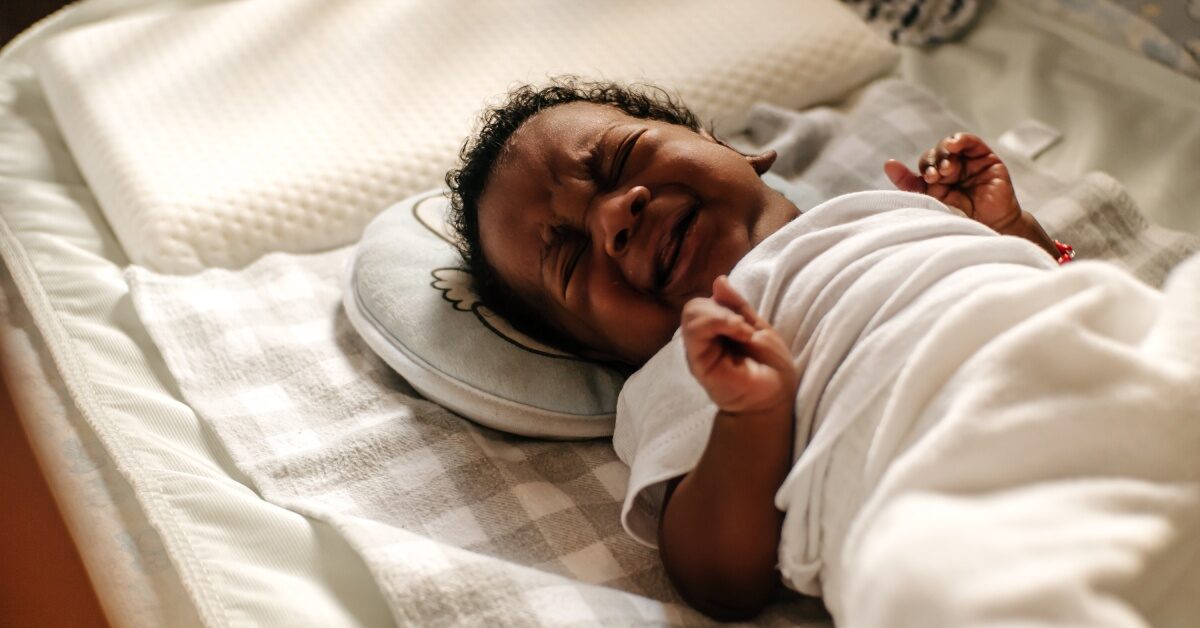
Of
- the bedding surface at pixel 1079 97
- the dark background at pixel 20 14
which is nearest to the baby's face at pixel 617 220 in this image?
the bedding surface at pixel 1079 97

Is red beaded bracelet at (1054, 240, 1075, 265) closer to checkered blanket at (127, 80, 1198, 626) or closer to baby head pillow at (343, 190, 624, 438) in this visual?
checkered blanket at (127, 80, 1198, 626)

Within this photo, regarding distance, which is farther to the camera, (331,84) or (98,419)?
(331,84)

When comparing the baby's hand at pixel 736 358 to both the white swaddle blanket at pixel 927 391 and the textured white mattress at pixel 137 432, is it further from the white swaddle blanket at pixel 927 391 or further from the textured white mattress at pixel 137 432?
the textured white mattress at pixel 137 432

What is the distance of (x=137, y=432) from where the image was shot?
0.97 metres

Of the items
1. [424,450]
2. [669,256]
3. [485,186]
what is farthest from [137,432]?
[669,256]

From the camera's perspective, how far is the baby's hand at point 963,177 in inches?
42.3

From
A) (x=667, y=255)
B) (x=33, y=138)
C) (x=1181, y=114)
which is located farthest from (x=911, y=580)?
(x=33, y=138)

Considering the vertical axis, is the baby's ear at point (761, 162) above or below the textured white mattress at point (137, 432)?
above

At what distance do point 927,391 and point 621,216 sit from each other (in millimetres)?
342

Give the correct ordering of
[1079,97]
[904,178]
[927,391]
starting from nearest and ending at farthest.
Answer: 1. [927,391]
2. [904,178]
3. [1079,97]

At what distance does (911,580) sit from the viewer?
0.57 metres

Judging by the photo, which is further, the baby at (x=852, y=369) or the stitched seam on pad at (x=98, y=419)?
the stitched seam on pad at (x=98, y=419)

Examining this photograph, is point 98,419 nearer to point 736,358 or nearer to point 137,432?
point 137,432

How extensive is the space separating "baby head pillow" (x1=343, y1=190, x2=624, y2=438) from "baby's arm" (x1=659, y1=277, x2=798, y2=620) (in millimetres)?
233
